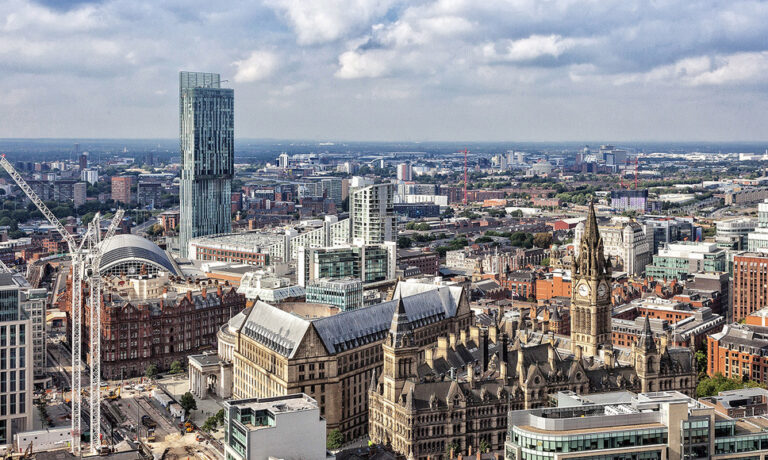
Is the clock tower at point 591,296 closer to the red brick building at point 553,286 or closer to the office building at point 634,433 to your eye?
the office building at point 634,433

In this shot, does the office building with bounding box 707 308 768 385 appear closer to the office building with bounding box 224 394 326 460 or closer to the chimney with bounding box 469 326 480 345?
the chimney with bounding box 469 326 480 345

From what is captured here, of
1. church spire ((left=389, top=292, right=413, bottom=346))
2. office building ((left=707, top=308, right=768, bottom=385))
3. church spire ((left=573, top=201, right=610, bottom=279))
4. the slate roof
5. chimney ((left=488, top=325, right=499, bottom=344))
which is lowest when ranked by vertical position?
office building ((left=707, top=308, right=768, bottom=385))

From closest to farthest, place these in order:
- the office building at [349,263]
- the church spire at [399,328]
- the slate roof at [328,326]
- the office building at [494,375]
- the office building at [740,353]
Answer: the office building at [494,375], the church spire at [399,328], the slate roof at [328,326], the office building at [740,353], the office building at [349,263]

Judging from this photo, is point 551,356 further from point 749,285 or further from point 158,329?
point 749,285

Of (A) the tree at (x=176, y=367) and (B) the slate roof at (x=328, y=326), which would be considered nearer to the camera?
(B) the slate roof at (x=328, y=326)

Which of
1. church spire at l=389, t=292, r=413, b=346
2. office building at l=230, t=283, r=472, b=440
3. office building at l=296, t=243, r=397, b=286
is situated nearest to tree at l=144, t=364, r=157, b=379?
office building at l=230, t=283, r=472, b=440

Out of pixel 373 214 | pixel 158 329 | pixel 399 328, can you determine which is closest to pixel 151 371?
pixel 158 329

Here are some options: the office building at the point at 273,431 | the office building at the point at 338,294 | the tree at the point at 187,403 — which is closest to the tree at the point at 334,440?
the tree at the point at 187,403
